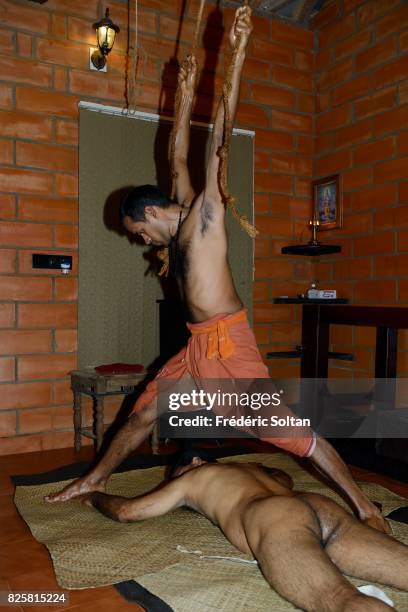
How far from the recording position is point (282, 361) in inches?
177

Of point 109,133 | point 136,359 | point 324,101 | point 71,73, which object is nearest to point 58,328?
point 136,359

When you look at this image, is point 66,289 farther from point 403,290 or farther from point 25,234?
point 403,290

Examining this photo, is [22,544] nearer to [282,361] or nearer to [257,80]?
[282,361]

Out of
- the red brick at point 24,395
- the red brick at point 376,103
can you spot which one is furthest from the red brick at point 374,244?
the red brick at point 24,395

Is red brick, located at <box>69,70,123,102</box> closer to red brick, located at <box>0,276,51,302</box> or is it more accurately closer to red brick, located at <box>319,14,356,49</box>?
red brick, located at <box>0,276,51,302</box>

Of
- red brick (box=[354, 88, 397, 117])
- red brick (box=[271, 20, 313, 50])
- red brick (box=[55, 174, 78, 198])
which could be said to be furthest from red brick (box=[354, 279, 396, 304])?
red brick (box=[55, 174, 78, 198])

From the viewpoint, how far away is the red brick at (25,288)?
3.47 metres

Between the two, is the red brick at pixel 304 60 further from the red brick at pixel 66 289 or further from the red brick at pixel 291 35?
the red brick at pixel 66 289

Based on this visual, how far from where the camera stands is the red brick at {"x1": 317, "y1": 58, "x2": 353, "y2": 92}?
421 cm

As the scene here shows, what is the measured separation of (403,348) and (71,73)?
2762 millimetres

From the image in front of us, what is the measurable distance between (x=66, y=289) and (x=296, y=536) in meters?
2.54

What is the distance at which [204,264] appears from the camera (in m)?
2.30

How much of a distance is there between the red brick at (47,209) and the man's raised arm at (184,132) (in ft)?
4.03

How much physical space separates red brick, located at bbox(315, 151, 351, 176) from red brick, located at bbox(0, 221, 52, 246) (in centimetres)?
216
